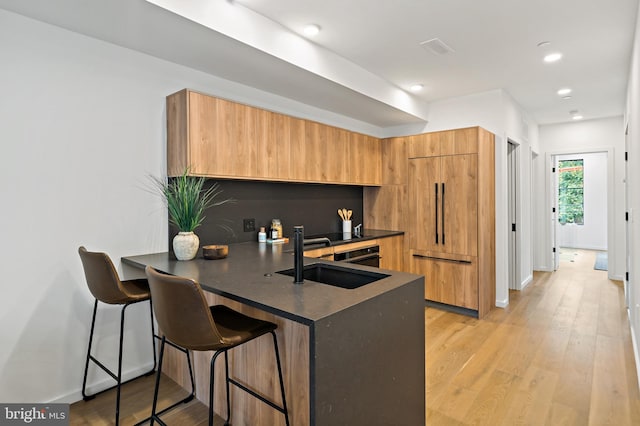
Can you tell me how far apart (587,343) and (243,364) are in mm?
3116

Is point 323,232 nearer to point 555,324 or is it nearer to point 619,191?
point 555,324

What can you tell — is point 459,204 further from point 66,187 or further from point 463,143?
point 66,187

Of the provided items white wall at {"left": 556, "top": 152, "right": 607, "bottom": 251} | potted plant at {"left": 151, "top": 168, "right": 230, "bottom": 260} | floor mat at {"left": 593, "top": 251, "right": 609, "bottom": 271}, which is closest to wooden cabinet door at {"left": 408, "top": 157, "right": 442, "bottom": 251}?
potted plant at {"left": 151, "top": 168, "right": 230, "bottom": 260}

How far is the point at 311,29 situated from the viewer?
2688mm

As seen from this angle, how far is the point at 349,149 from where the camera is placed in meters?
4.10

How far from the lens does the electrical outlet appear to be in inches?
129

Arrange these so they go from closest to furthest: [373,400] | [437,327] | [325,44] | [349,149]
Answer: [373,400]
[325,44]
[437,327]
[349,149]

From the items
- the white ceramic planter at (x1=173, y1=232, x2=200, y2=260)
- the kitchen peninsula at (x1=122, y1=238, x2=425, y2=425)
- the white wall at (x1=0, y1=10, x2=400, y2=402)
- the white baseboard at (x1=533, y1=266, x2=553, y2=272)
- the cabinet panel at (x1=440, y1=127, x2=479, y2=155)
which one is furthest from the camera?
the white baseboard at (x1=533, y1=266, x2=553, y2=272)

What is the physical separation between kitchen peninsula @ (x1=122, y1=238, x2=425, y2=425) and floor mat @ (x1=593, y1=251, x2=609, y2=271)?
238 inches

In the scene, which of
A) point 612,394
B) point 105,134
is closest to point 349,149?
point 105,134

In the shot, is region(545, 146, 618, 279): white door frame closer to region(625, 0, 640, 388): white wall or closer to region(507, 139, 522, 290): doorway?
region(507, 139, 522, 290): doorway

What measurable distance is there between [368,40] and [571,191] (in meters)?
9.00

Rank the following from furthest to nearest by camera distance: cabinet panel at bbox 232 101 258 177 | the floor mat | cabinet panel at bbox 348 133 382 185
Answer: the floor mat < cabinet panel at bbox 348 133 382 185 < cabinet panel at bbox 232 101 258 177

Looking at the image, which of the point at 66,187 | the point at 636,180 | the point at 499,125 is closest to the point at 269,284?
the point at 66,187
